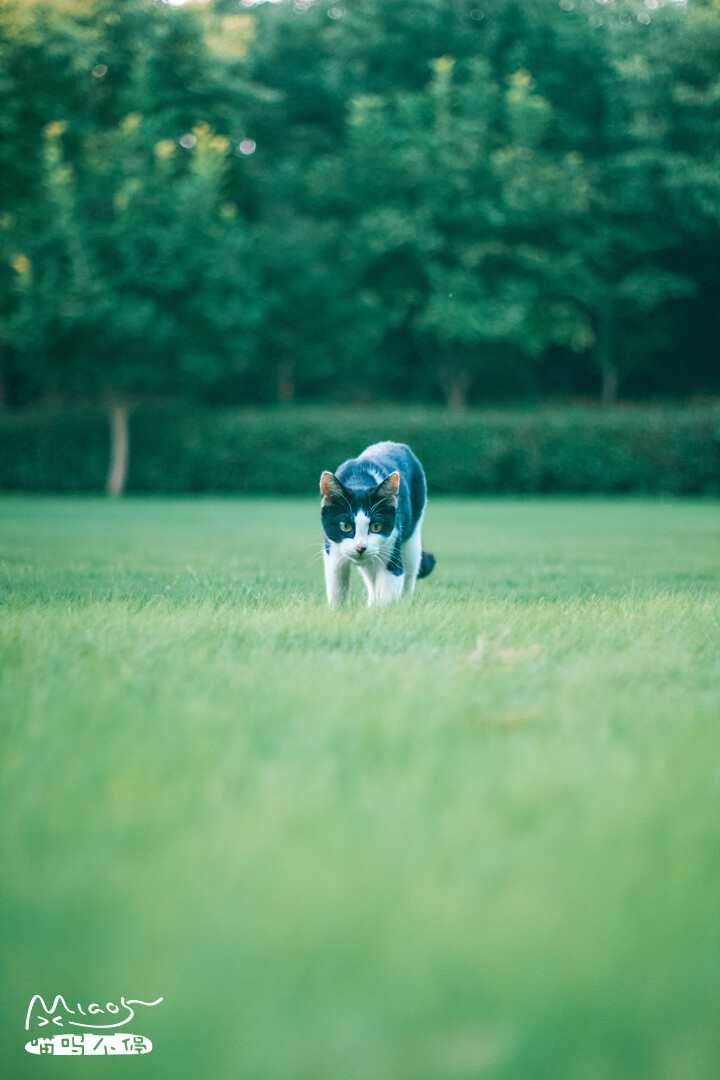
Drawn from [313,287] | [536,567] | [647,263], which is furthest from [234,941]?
[647,263]

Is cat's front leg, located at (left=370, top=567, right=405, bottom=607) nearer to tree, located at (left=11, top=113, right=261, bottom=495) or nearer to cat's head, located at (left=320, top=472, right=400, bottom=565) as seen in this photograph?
cat's head, located at (left=320, top=472, right=400, bottom=565)

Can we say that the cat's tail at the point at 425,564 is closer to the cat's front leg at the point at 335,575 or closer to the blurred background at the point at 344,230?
the cat's front leg at the point at 335,575

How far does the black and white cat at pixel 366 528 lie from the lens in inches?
170

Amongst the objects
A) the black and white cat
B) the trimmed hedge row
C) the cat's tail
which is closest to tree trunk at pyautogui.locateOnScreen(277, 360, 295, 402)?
the trimmed hedge row

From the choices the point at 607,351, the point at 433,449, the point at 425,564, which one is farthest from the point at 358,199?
the point at 425,564

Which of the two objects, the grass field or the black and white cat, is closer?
the grass field

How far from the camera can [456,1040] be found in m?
1.11

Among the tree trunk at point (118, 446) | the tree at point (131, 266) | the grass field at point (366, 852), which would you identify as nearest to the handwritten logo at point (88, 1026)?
the grass field at point (366, 852)

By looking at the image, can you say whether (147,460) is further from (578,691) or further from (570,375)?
(578,691)

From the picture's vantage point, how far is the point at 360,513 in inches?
169

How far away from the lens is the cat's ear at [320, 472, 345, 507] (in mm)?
4344

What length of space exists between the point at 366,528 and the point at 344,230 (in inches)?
868

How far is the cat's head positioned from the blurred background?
1729cm

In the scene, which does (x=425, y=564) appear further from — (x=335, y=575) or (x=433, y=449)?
(x=433, y=449)
